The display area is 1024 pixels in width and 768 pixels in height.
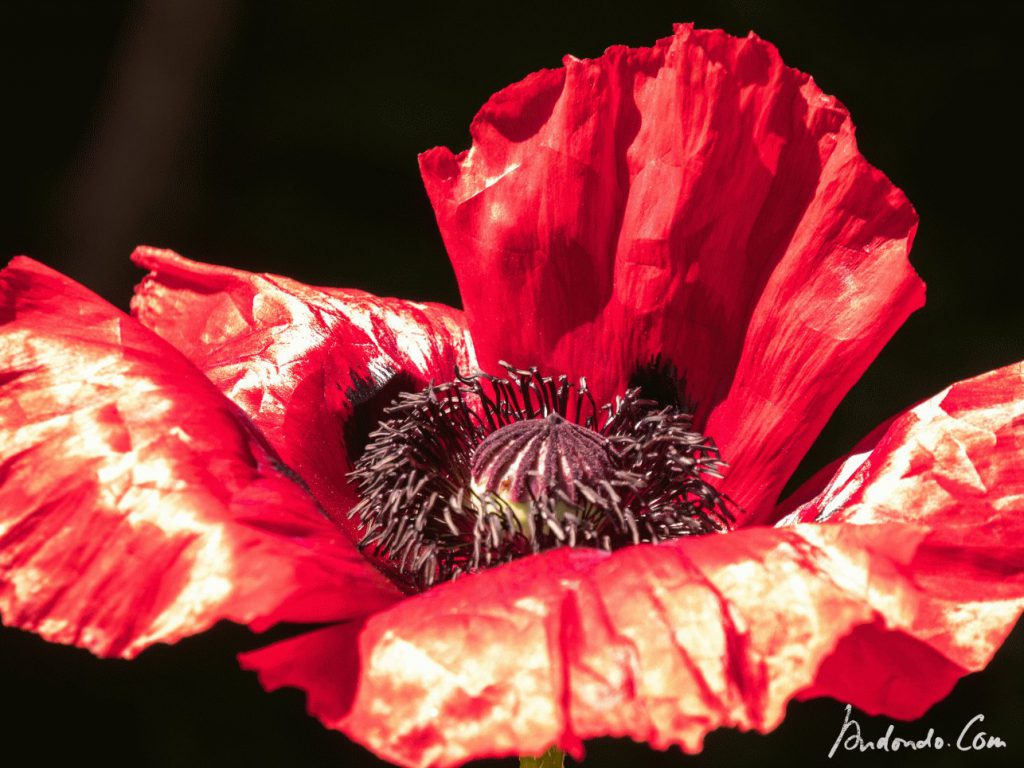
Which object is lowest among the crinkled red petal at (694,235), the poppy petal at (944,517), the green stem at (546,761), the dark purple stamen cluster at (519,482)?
the green stem at (546,761)

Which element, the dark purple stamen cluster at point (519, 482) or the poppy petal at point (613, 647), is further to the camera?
the dark purple stamen cluster at point (519, 482)

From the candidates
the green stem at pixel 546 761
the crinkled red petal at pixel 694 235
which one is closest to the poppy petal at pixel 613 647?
the green stem at pixel 546 761

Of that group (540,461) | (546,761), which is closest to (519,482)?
(540,461)

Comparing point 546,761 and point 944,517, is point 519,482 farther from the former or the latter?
point 944,517

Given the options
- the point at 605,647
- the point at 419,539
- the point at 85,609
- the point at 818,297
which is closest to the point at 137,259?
the point at 419,539

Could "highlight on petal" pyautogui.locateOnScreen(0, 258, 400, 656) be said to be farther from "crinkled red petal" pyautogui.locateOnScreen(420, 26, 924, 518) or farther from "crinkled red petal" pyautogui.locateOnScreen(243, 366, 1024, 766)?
"crinkled red petal" pyautogui.locateOnScreen(420, 26, 924, 518)

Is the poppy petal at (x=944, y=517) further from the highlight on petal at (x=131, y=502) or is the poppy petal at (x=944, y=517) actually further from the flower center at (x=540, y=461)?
the highlight on petal at (x=131, y=502)
